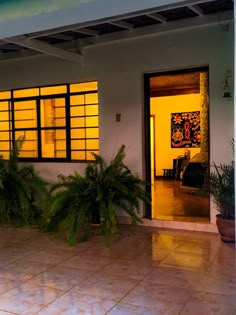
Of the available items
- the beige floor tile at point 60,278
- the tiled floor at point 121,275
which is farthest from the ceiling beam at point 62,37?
the beige floor tile at point 60,278

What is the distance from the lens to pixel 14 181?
5.21 metres

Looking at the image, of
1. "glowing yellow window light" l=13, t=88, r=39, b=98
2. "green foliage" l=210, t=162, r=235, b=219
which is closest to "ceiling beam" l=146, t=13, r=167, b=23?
"green foliage" l=210, t=162, r=235, b=219

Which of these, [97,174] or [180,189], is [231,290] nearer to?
[97,174]

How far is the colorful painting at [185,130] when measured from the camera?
10242 mm

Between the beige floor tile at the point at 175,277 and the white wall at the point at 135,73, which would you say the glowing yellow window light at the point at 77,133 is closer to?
the white wall at the point at 135,73

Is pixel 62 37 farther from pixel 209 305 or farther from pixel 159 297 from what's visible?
pixel 209 305

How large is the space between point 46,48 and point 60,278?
304cm

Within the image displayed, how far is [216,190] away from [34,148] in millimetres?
3251

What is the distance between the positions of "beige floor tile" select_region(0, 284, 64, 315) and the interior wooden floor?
249 cm

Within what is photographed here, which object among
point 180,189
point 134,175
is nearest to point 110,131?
point 134,175

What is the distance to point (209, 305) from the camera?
257 centimetres

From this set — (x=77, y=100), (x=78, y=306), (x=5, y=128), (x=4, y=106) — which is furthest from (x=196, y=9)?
(x=5, y=128)

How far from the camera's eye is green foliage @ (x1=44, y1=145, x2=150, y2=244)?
13.8 ft

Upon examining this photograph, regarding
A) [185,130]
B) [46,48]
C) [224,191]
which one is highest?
[46,48]
